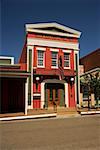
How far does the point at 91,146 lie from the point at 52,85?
13.4m

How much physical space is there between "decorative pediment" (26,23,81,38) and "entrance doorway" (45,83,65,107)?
466 centimetres

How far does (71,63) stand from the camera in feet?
68.9

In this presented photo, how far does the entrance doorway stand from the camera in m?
19.9

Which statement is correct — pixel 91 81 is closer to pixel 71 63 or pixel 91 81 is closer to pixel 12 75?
pixel 71 63

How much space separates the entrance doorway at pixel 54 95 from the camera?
1992 cm

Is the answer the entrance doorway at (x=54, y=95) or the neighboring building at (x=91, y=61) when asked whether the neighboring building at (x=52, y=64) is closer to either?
the entrance doorway at (x=54, y=95)

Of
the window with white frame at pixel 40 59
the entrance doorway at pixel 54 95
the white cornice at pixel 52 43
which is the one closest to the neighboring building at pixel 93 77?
the entrance doorway at pixel 54 95

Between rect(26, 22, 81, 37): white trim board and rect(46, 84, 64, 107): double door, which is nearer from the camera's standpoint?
rect(26, 22, 81, 37): white trim board

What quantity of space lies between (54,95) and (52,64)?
2764 mm

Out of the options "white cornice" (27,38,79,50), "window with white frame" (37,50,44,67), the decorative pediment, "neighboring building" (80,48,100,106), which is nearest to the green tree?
"neighboring building" (80,48,100,106)

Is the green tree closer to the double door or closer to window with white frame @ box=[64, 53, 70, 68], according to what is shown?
window with white frame @ box=[64, 53, 70, 68]

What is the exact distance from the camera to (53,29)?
20.9m

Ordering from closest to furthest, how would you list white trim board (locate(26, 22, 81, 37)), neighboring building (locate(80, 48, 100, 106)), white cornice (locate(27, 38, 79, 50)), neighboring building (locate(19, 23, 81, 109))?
neighboring building (locate(19, 23, 81, 109)) → white cornice (locate(27, 38, 79, 50)) → white trim board (locate(26, 22, 81, 37)) → neighboring building (locate(80, 48, 100, 106))

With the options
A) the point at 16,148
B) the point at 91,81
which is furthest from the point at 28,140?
the point at 91,81
